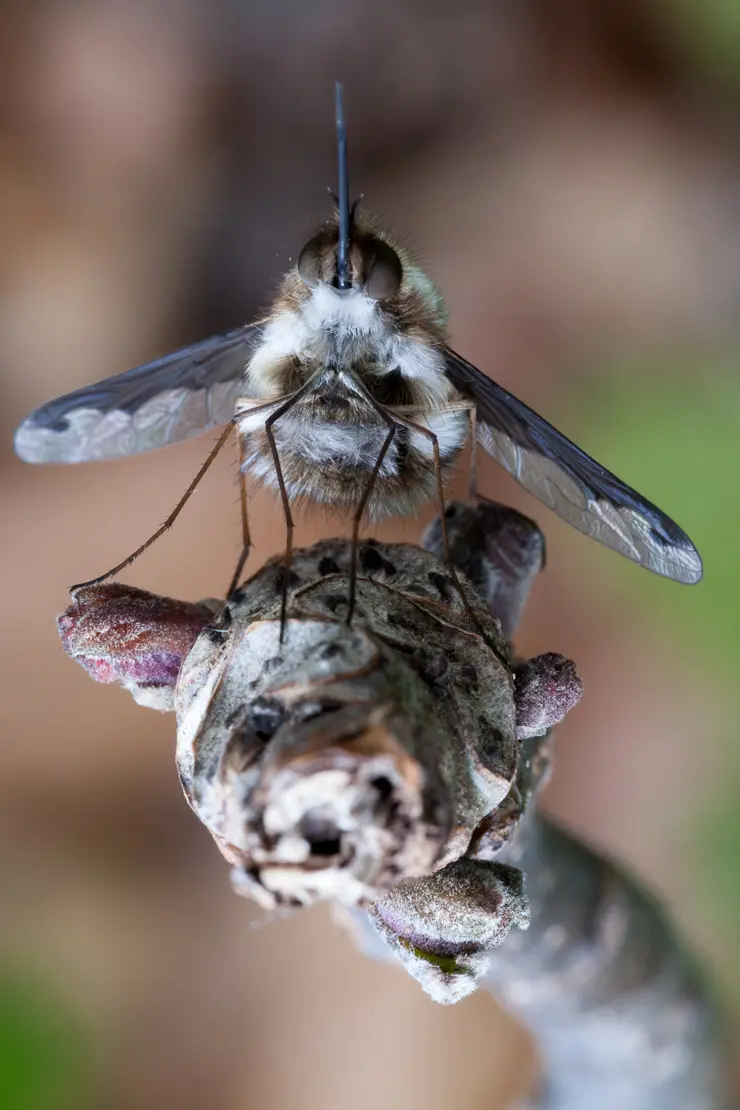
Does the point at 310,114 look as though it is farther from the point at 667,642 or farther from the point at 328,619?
the point at 328,619

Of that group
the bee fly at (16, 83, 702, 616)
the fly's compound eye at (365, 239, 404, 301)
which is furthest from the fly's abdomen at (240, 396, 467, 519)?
the fly's compound eye at (365, 239, 404, 301)

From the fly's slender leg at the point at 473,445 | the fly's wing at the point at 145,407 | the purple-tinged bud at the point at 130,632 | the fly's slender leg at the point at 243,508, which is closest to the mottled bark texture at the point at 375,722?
the purple-tinged bud at the point at 130,632

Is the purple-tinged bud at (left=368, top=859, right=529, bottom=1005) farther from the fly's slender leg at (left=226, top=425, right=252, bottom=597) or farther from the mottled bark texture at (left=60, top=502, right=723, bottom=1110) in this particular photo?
the fly's slender leg at (left=226, top=425, right=252, bottom=597)

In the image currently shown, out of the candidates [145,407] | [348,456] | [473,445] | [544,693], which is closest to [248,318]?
[145,407]

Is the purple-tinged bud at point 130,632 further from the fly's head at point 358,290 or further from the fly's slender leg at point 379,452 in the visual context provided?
the fly's head at point 358,290

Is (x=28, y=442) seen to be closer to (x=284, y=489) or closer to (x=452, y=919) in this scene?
(x=284, y=489)
